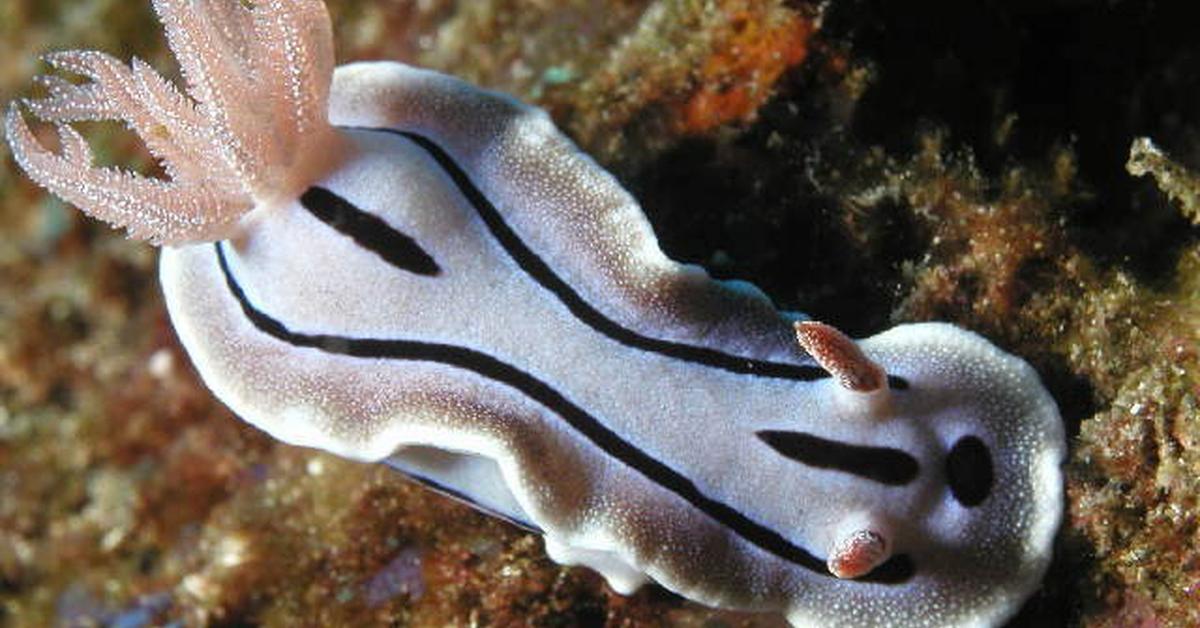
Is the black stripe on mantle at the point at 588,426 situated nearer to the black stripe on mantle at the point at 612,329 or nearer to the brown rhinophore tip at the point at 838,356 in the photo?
the black stripe on mantle at the point at 612,329

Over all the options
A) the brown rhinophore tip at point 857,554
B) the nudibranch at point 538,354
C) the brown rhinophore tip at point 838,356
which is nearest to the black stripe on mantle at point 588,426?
the nudibranch at point 538,354

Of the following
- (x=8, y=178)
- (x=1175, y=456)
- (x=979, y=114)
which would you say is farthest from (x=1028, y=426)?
(x=8, y=178)

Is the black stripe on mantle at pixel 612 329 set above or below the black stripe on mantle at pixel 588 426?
above

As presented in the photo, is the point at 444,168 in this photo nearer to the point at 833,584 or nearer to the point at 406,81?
the point at 406,81

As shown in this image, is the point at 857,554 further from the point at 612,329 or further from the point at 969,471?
the point at 612,329

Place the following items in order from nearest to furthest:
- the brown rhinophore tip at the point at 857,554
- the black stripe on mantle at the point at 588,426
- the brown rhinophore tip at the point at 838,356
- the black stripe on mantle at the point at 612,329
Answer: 1. the brown rhinophore tip at the point at 857,554
2. the brown rhinophore tip at the point at 838,356
3. the black stripe on mantle at the point at 588,426
4. the black stripe on mantle at the point at 612,329

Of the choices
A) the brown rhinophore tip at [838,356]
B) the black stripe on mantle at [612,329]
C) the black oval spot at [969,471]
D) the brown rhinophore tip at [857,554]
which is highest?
the brown rhinophore tip at [838,356]
